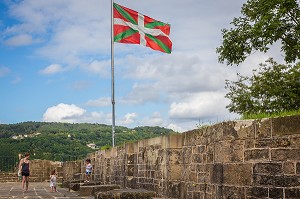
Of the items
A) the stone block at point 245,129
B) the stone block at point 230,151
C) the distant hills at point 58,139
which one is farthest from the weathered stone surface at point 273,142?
the distant hills at point 58,139

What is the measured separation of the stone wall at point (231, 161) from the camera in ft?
19.4

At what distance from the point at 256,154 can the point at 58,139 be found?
171ft

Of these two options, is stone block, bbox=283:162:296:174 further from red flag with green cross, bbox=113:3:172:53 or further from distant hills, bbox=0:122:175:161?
distant hills, bbox=0:122:175:161

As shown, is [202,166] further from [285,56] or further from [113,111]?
[285,56]

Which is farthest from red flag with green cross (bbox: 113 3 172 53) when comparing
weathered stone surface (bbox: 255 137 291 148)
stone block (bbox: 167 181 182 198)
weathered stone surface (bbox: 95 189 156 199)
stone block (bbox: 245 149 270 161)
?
weathered stone surface (bbox: 255 137 291 148)

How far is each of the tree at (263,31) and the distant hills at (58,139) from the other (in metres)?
14.1

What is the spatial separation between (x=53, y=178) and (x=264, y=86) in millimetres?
10244

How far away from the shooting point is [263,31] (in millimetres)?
20047

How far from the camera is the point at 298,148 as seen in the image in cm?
582

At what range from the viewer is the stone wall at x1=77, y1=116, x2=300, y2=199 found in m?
5.93

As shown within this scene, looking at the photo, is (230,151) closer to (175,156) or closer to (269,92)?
(175,156)

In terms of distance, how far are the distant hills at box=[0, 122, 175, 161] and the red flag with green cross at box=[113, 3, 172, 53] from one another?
16.8 metres

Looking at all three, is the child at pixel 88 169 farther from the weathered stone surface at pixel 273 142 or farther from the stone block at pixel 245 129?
the weathered stone surface at pixel 273 142

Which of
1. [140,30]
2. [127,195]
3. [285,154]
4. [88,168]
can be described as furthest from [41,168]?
[285,154]
